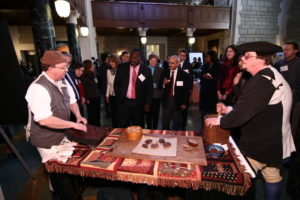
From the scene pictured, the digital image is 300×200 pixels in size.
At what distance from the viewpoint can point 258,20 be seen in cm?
1108

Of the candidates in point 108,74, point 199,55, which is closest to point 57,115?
point 108,74

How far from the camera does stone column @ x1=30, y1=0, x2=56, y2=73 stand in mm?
3080

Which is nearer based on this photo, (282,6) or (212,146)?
(212,146)

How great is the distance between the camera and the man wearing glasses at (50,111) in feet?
4.68

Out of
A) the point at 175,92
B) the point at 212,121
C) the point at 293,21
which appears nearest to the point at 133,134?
the point at 212,121

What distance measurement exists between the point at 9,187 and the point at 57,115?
167cm

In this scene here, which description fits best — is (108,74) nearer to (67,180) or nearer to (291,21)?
(67,180)

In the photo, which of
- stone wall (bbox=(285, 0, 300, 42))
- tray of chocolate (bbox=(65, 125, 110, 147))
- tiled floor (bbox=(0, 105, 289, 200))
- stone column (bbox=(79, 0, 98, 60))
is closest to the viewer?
tray of chocolate (bbox=(65, 125, 110, 147))

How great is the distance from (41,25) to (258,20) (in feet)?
40.9

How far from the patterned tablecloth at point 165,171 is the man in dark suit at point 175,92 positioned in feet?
5.98

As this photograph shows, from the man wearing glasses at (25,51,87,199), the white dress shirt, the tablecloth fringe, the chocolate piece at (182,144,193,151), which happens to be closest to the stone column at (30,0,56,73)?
the white dress shirt

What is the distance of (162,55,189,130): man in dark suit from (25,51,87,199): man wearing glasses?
195 cm

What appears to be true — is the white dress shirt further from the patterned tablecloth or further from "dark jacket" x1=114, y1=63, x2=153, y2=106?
the patterned tablecloth

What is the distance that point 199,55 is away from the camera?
1062 cm
